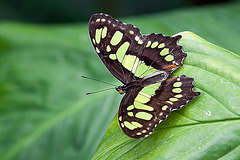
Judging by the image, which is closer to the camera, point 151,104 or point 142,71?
point 151,104

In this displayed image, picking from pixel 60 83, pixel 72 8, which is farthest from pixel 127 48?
pixel 72 8

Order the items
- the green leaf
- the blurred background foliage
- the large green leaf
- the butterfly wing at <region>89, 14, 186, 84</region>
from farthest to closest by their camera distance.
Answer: the blurred background foliage → the large green leaf → the butterfly wing at <region>89, 14, 186, 84</region> → the green leaf

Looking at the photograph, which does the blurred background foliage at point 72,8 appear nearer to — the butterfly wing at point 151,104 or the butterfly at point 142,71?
the butterfly at point 142,71

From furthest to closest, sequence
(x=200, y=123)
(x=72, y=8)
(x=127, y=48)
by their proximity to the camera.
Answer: (x=72, y=8) < (x=127, y=48) < (x=200, y=123)

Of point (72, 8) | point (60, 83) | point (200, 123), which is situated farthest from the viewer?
point (72, 8)

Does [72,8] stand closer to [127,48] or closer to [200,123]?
[127,48]

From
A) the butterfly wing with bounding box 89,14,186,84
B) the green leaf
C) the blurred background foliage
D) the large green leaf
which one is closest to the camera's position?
the green leaf

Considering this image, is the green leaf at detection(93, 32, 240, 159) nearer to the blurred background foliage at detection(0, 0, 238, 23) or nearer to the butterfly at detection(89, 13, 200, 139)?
the butterfly at detection(89, 13, 200, 139)

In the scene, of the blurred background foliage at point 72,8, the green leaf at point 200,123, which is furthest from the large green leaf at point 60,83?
the blurred background foliage at point 72,8

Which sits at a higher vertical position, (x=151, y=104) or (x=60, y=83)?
(x=151, y=104)

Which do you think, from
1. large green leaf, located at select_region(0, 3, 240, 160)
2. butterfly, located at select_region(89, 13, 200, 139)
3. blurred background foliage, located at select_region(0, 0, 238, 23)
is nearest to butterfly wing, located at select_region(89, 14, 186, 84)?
butterfly, located at select_region(89, 13, 200, 139)
